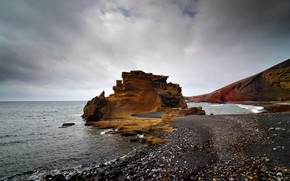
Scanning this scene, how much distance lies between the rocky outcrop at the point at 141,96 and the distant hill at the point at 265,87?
64.3 metres

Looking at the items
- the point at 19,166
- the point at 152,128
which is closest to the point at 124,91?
the point at 152,128

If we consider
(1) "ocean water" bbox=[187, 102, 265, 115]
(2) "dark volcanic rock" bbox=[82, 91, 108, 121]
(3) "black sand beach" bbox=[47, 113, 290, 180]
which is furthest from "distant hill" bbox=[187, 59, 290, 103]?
(3) "black sand beach" bbox=[47, 113, 290, 180]

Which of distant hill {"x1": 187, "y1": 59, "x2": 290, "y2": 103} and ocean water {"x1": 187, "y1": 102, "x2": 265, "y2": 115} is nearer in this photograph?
ocean water {"x1": 187, "y1": 102, "x2": 265, "y2": 115}

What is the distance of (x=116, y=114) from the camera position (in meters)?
43.4

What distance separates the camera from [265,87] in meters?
90.2

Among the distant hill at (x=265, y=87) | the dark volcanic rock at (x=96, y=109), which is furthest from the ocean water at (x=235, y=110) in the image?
the distant hill at (x=265, y=87)

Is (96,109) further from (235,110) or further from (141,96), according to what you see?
(235,110)

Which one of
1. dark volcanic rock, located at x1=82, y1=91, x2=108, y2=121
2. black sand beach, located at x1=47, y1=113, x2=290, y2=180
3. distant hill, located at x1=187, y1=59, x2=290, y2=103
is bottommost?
black sand beach, located at x1=47, y1=113, x2=290, y2=180

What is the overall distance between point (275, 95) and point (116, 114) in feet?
293

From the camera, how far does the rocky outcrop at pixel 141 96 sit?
45906 millimetres

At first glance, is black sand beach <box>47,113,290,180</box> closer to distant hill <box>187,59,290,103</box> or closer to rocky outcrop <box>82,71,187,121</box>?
A: rocky outcrop <box>82,71,187,121</box>

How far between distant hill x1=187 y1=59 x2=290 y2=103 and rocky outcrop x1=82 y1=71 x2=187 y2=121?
211 feet

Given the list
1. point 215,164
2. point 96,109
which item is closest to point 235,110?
point 96,109

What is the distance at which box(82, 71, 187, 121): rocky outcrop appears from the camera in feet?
151
